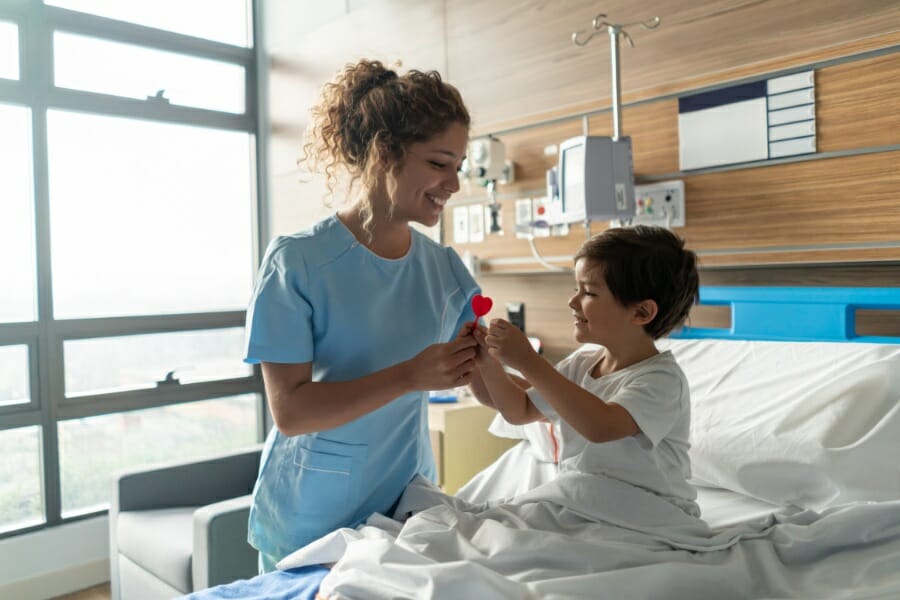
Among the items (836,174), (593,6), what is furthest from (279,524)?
(593,6)

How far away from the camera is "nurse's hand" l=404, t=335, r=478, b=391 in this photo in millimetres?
1327

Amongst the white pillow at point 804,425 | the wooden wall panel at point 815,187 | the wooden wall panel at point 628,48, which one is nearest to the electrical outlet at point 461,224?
the wooden wall panel at point 628,48

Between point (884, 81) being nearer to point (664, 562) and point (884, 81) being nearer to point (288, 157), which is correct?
point (664, 562)

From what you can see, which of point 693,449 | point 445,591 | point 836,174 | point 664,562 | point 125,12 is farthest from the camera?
point 125,12

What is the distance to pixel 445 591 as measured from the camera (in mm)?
1020

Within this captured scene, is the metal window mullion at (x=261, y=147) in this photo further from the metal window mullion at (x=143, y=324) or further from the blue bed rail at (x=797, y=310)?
the blue bed rail at (x=797, y=310)

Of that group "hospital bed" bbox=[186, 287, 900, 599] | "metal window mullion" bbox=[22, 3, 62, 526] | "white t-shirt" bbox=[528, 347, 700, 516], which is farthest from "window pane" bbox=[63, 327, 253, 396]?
"white t-shirt" bbox=[528, 347, 700, 516]

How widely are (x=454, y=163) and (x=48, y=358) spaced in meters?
2.62

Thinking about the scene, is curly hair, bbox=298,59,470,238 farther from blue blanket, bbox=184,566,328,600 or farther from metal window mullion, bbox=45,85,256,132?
metal window mullion, bbox=45,85,256,132

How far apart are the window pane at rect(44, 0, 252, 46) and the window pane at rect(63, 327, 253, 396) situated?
154cm

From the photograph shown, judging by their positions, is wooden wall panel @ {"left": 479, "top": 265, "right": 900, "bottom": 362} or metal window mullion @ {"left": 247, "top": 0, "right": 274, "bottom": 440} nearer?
wooden wall panel @ {"left": 479, "top": 265, "right": 900, "bottom": 362}

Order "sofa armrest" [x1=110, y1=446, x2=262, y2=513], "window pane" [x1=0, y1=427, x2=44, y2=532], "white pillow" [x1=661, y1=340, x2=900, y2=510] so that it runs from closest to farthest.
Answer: "white pillow" [x1=661, y1=340, x2=900, y2=510]
"sofa armrest" [x1=110, y1=446, x2=262, y2=513]
"window pane" [x1=0, y1=427, x2=44, y2=532]

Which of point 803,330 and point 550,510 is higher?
point 803,330

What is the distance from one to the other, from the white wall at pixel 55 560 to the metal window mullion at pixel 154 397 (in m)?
0.49
